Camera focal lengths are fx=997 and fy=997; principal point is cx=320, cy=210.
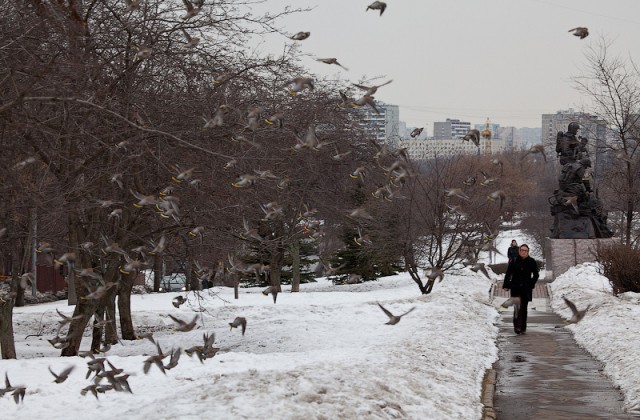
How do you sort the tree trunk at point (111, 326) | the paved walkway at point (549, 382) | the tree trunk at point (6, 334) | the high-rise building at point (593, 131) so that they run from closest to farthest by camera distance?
the paved walkway at point (549, 382)
the tree trunk at point (6, 334)
the tree trunk at point (111, 326)
the high-rise building at point (593, 131)

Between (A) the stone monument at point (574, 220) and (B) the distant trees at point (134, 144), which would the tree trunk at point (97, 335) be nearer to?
(B) the distant trees at point (134, 144)

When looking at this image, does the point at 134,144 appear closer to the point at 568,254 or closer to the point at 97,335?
the point at 97,335

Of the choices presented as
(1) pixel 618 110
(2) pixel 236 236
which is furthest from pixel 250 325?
(1) pixel 618 110

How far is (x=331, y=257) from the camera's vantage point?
44312 mm

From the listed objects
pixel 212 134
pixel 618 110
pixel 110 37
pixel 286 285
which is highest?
pixel 618 110

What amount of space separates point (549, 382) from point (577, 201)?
2236cm

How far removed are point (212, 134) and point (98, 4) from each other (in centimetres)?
298

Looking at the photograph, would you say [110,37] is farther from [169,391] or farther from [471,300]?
[471,300]

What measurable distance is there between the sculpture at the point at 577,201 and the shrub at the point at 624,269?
8667 millimetres

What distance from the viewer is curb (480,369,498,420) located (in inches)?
395

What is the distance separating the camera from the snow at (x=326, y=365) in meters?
9.09

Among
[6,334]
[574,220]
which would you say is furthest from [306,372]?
[574,220]

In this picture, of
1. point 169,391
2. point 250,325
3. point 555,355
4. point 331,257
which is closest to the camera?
point 169,391

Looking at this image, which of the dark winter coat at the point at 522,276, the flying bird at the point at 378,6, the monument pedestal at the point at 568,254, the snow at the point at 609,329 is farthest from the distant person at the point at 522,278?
the monument pedestal at the point at 568,254
